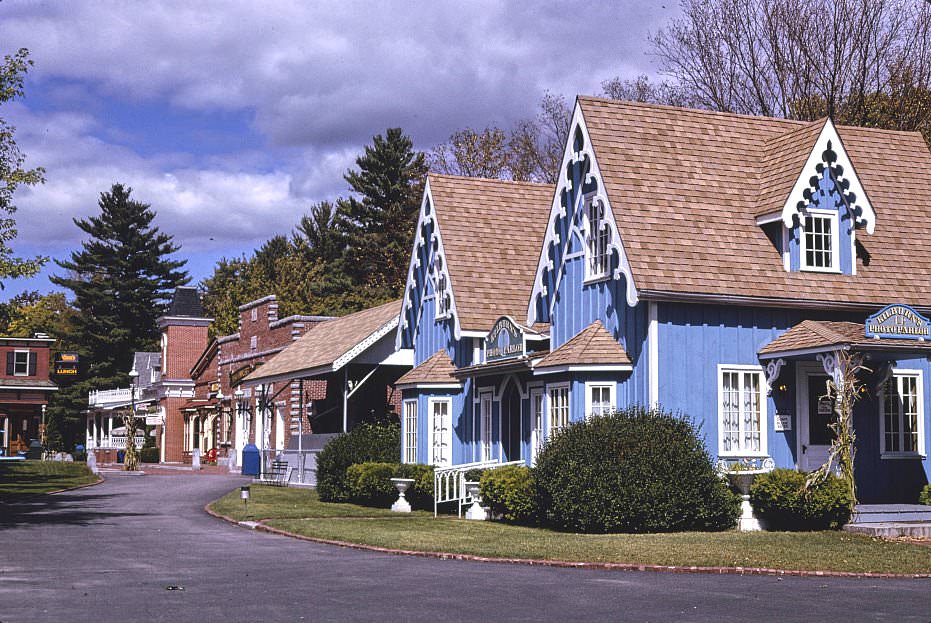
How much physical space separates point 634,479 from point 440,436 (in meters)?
11.2

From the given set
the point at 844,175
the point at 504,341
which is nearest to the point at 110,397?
the point at 504,341

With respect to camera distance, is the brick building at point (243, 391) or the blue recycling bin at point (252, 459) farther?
Result: the brick building at point (243, 391)

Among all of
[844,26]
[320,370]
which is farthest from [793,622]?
[844,26]

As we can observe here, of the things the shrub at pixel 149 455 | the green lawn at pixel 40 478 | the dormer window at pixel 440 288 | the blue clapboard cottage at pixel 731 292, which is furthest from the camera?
the shrub at pixel 149 455

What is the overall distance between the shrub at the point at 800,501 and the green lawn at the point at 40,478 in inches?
854

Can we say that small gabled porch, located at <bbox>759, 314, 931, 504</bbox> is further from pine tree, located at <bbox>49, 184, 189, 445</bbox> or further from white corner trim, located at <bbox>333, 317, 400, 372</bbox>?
pine tree, located at <bbox>49, 184, 189, 445</bbox>

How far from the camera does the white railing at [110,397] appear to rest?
81562mm

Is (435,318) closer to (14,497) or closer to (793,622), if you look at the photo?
(14,497)

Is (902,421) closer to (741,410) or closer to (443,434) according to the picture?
(741,410)

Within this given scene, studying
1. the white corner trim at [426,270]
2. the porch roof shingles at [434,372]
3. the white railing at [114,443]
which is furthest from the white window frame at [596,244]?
the white railing at [114,443]

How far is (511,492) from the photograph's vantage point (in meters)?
25.1

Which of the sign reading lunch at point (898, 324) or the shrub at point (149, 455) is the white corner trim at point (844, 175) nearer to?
the sign reading lunch at point (898, 324)

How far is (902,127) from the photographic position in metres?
44.6

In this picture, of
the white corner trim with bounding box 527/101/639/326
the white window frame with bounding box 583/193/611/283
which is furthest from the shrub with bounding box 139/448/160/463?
the white window frame with bounding box 583/193/611/283
